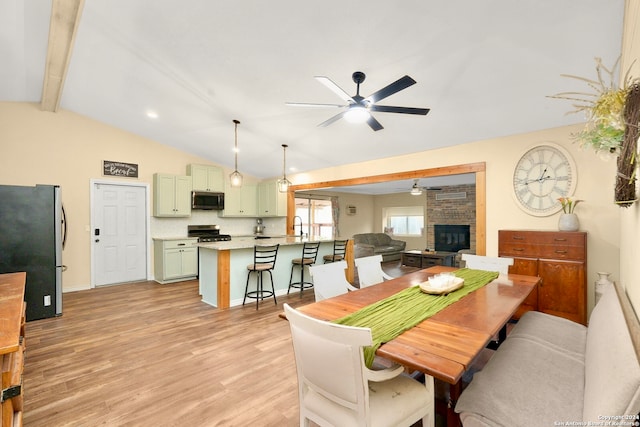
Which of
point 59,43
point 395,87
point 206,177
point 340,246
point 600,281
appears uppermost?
point 59,43

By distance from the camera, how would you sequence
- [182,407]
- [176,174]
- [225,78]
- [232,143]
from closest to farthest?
[182,407], [225,78], [232,143], [176,174]

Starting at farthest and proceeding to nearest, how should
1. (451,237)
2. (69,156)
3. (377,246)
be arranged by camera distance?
(377,246), (451,237), (69,156)

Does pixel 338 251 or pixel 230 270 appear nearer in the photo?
pixel 230 270

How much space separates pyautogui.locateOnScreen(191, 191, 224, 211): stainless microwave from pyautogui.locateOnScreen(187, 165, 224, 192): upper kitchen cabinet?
0.40ft

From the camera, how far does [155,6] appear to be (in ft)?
8.34

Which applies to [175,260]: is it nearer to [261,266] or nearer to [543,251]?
[261,266]

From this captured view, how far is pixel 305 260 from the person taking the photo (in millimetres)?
4871

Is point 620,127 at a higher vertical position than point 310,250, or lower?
higher

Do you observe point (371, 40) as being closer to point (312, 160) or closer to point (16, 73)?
point (312, 160)

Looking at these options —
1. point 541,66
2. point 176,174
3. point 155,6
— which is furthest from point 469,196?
point 155,6

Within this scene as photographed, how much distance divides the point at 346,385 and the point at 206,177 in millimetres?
6383

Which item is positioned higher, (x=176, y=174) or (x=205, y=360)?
(x=176, y=174)

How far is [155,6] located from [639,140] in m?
3.54

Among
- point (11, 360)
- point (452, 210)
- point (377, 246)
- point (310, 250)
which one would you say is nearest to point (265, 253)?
point (310, 250)
